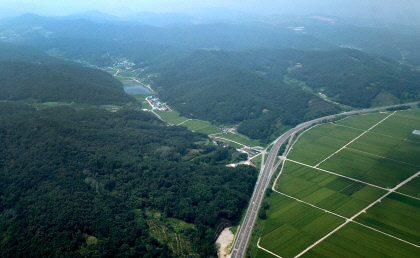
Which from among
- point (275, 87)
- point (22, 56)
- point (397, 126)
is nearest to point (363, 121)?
point (397, 126)

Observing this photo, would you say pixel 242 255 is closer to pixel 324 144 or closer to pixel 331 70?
pixel 324 144

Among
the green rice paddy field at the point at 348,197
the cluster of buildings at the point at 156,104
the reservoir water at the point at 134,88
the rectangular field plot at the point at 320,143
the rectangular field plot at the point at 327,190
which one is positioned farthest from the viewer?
the reservoir water at the point at 134,88

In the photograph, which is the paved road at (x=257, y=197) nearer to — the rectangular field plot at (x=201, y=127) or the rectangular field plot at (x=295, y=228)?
the rectangular field plot at (x=295, y=228)

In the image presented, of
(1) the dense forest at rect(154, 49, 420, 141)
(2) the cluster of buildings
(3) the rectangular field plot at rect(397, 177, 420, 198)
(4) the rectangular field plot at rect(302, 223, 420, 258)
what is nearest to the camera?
(4) the rectangular field plot at rect(302, 223, 420, 258)

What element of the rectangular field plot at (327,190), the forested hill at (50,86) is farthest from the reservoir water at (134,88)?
the rectangular field plot at (327,190)

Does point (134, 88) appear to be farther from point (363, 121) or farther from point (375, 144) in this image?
point (375, 144)

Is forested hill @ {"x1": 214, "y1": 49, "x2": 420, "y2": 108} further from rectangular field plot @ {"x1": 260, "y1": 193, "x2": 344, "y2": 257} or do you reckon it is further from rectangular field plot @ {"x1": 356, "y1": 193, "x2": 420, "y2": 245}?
rectangular field plot @ {"x1": 260, "y1": 193, "x2": 344, "y2": 257}

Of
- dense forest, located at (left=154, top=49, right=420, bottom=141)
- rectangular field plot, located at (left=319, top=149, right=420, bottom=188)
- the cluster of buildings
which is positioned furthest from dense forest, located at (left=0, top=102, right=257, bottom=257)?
the cluster of buildings
